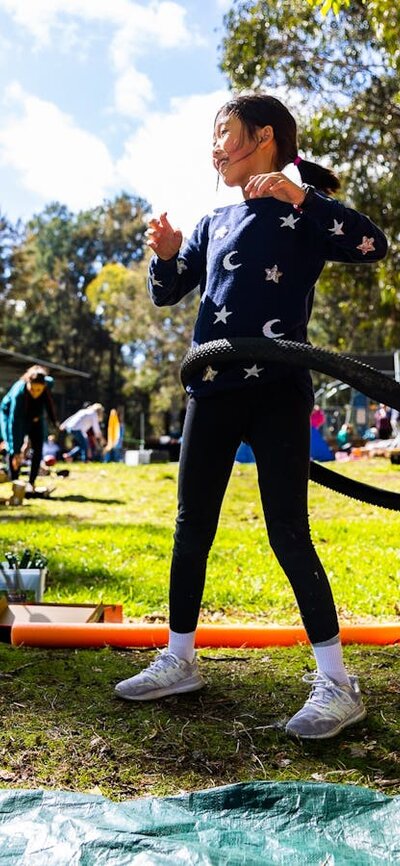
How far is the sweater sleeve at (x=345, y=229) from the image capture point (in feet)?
8.08

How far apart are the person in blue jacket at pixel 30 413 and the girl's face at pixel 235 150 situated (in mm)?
8680

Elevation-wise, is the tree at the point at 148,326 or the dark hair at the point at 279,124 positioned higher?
the tree at the point at 148,326

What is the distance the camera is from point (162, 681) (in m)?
2.69

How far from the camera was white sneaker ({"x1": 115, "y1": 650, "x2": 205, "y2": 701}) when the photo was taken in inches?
105

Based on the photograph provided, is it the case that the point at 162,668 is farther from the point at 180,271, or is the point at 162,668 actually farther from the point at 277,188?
the point at 277,188

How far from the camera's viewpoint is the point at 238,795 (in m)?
1.91

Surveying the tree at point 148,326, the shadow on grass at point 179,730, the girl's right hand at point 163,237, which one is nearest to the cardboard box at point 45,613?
the shadow on grass at point 179,730

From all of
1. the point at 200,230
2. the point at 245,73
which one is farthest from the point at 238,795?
the point at 245,73

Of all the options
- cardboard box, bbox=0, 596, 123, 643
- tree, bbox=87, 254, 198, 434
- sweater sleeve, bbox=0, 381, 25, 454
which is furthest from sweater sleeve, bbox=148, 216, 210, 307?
tree, bbox=87, 254, 198, 434

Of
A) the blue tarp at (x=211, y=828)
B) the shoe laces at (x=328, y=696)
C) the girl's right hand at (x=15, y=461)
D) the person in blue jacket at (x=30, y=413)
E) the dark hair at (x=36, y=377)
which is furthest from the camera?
the girl's right hand at (x=15, y=461)

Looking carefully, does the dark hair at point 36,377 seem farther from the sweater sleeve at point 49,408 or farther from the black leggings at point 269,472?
the black leggings at point 269,472

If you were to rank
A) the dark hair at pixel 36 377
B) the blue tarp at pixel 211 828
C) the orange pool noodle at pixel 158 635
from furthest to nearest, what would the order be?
the dark hair at pixel 36 377, the orange pool noodle at pixel 158 635, the blue tarp at pixel 211 828

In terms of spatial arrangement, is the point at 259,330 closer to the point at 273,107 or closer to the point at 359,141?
the point at 273,107

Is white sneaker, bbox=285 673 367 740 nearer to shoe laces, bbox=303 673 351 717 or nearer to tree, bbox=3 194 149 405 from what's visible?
shoe laces, bbox=303 673 351 717
